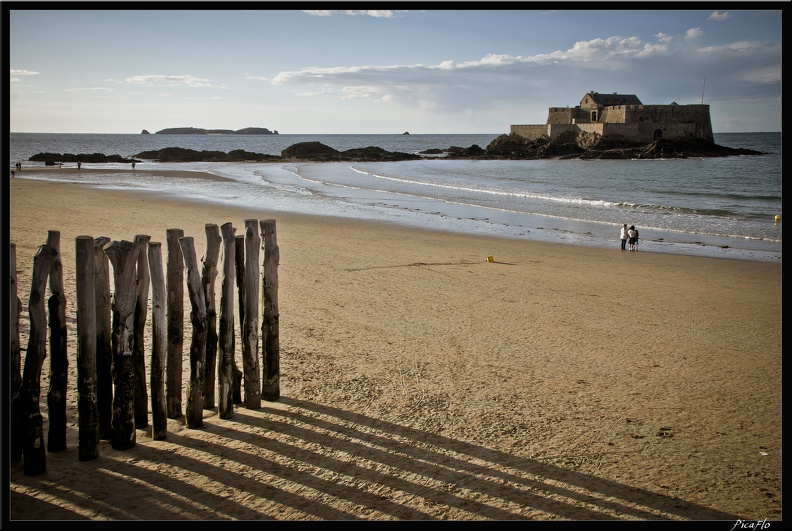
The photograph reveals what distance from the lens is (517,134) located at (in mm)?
99375

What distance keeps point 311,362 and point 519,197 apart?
3090 cm

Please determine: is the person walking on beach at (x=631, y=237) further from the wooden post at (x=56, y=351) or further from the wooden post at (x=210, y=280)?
the wooden post at (x=56, y=351)

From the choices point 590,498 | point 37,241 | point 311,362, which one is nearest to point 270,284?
point 311,362

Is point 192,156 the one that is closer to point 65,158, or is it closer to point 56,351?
point 65,158

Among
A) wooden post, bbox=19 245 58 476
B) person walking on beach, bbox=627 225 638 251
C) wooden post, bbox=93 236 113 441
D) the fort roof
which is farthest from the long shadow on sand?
the fort roof

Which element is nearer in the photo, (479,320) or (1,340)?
(1,340)

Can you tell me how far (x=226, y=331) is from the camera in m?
5.86

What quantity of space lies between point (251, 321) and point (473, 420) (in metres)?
2.42

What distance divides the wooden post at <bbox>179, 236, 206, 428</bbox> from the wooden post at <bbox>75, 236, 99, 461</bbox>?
0.83 m

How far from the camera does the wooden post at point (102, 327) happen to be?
4.98 m

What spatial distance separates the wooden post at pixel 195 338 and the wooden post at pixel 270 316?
79 centimetres

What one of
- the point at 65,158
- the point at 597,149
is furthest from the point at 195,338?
the point at 597,149

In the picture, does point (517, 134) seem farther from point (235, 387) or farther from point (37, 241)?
point (235, 387)
